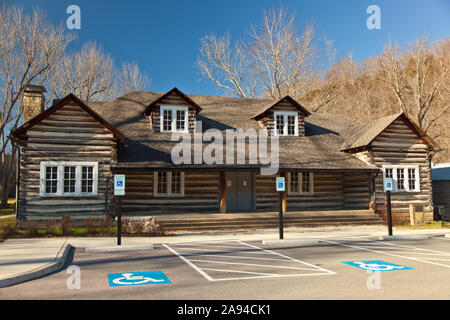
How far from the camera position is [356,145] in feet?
70.1

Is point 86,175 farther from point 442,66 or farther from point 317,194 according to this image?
point 442,66

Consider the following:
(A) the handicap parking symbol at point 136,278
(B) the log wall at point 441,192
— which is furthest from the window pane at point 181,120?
(B) the log wall at point 441,192

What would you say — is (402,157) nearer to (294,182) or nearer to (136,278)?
(294,182)

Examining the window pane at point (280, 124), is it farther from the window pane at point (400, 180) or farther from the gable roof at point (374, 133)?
the window pane at point (400, 180)

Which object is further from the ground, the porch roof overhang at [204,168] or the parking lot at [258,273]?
the porch roof overhang at [204,168]

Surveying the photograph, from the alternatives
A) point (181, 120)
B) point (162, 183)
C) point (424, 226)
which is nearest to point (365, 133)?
point (424, 226)

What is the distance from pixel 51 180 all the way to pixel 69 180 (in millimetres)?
746

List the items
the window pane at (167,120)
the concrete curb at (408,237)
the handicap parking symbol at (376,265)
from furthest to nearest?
the window pane at (167,120)
the concrete curb at (408,237)
the handicap parking symbol at (376,265)

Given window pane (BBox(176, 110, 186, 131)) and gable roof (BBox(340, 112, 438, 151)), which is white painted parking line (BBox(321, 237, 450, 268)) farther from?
window pane (BBox(176, 110, 186, 131))

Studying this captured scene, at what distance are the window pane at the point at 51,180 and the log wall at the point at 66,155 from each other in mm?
361

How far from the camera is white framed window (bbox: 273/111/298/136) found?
76.2 ft

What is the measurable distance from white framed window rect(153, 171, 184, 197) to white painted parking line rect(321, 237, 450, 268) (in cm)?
861

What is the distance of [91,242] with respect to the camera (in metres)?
13.1

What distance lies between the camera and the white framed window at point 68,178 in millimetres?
16688
